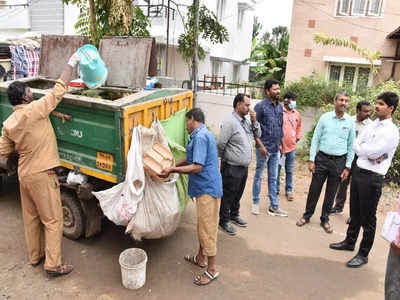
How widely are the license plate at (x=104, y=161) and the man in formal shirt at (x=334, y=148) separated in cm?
255

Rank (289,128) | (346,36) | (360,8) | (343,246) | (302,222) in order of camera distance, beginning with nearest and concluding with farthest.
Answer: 1. (343,246)
2. (302,222)
3. (289,128)
4. (360,8)
5. (346,36)

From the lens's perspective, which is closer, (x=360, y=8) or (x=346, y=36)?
(x=360, y=8)

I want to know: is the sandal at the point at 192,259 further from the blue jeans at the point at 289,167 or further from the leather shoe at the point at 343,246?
the blue jeans at the point at 289,167

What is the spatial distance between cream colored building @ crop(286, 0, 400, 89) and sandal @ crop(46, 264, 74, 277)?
830 cm

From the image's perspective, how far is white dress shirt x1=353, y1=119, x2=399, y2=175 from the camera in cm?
310

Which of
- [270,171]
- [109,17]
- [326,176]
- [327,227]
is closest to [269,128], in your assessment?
[270,171]

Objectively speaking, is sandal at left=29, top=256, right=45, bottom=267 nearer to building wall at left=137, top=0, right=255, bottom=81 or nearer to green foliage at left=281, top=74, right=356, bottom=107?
green foliage at left=281, top=74, right=356, bottom=107

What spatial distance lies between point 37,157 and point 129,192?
90cm

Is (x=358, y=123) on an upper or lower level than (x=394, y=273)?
upper

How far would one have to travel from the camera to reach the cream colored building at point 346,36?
8.77 metres

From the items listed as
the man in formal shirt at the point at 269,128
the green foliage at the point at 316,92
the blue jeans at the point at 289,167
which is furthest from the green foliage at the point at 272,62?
the man in formal shirt at the point at 269,128

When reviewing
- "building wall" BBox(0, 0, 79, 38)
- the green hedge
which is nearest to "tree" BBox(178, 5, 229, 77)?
the green hedge

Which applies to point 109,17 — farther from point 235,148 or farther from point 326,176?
point 326,176

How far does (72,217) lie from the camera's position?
3.57 meters
